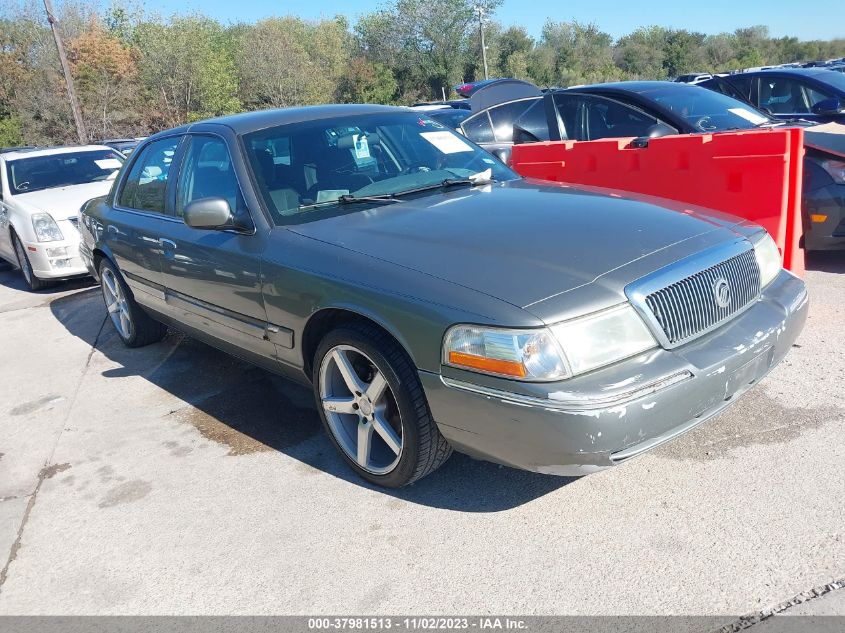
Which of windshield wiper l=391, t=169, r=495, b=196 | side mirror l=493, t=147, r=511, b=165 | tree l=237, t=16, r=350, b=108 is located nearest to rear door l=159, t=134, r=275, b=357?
windshield wiper l=391, t=169, r=495, b=196

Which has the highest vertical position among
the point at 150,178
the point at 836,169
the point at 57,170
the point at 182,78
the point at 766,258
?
the point at 182,78

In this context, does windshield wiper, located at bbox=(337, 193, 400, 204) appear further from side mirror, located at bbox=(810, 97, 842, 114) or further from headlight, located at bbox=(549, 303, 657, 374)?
side mirror, located at bbox=(810, 97, 842, 114)

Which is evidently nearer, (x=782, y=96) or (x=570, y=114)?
(x=570, y=114)

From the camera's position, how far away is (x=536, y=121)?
7547mm

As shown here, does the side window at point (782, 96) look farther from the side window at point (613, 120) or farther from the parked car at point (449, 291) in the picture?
the parked car at point (449, 291)

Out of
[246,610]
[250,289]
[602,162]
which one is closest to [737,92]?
[602,162]

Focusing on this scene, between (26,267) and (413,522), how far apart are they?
7.25 m

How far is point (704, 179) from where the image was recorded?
526 cm

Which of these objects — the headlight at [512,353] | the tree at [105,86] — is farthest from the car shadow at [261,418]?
the tree at [105,86]

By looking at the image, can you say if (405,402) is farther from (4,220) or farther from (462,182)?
(4,220)

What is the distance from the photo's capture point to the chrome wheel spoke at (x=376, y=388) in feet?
10.1

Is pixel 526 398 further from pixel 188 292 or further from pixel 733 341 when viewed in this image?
pixel 188 292

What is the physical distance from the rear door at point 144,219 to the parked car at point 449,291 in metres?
0.04

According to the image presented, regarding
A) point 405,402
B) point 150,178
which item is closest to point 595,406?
point 405,402
